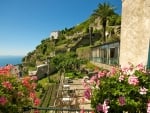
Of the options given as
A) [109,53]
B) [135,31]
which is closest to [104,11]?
[109,53]

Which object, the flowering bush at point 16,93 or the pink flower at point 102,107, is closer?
the pink flower at point 102,107

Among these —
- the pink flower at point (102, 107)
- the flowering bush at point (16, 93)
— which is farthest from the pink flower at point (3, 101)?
the pink flower at point (102, 107)

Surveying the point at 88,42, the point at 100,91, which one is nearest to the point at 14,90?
the point at 100,91

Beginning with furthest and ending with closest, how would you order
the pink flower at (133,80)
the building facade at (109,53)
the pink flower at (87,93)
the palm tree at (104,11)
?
the palm tree at (104,11), the building facade at (109,53), the pink flower at (87,93), the pink flower at (133,80)

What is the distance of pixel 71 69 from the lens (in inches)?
2125

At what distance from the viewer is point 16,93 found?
679 centimetres

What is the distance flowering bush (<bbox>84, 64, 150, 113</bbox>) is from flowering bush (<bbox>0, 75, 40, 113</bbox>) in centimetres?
165

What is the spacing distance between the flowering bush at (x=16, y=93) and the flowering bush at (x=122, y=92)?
165cm

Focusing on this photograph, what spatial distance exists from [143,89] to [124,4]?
4777mm

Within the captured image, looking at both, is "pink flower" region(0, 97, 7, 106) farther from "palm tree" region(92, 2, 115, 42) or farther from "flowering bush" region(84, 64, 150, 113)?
"palm tree" region(92, 2, 115, 42)

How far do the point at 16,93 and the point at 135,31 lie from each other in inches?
162

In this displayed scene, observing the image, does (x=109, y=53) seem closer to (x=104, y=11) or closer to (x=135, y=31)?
(x=104, y=11)

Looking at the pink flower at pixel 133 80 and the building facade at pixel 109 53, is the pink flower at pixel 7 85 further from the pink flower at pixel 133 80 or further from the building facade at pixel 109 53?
the building facade at pixel 109 53

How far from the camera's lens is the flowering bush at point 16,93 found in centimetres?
643
